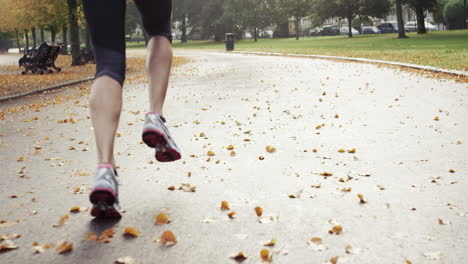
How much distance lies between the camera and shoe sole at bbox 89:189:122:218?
2.57 m

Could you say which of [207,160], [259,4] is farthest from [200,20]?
[207,160]

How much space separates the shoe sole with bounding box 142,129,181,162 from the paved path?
37 centimetres

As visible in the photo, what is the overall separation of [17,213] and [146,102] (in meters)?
7.24

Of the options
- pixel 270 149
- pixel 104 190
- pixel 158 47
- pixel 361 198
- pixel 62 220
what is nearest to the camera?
pixel 104 190

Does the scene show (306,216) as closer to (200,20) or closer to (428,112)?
(428,112)

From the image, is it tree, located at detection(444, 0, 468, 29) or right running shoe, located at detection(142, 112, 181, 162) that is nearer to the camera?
right running shoe, located at detection(142, 112, 181, 162)

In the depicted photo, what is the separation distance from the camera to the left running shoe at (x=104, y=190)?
2551 mm

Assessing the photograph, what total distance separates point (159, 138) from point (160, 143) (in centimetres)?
4

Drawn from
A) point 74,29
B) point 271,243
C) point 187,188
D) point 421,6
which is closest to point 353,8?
point 421,6

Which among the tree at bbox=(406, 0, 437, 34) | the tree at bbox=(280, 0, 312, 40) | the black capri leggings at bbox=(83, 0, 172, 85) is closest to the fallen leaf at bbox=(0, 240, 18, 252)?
the black capri leggings at bbox=(83, 0, 172, 85)

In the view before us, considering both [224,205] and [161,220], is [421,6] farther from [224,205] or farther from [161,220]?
[161,220]

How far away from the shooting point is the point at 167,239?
2705 mm

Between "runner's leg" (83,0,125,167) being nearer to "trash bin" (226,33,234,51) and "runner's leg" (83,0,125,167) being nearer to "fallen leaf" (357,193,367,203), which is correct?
"fallen leaf" (357,193,367,203)

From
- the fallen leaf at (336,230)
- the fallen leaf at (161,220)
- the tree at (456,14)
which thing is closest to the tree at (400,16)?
the tree at (456,14)
